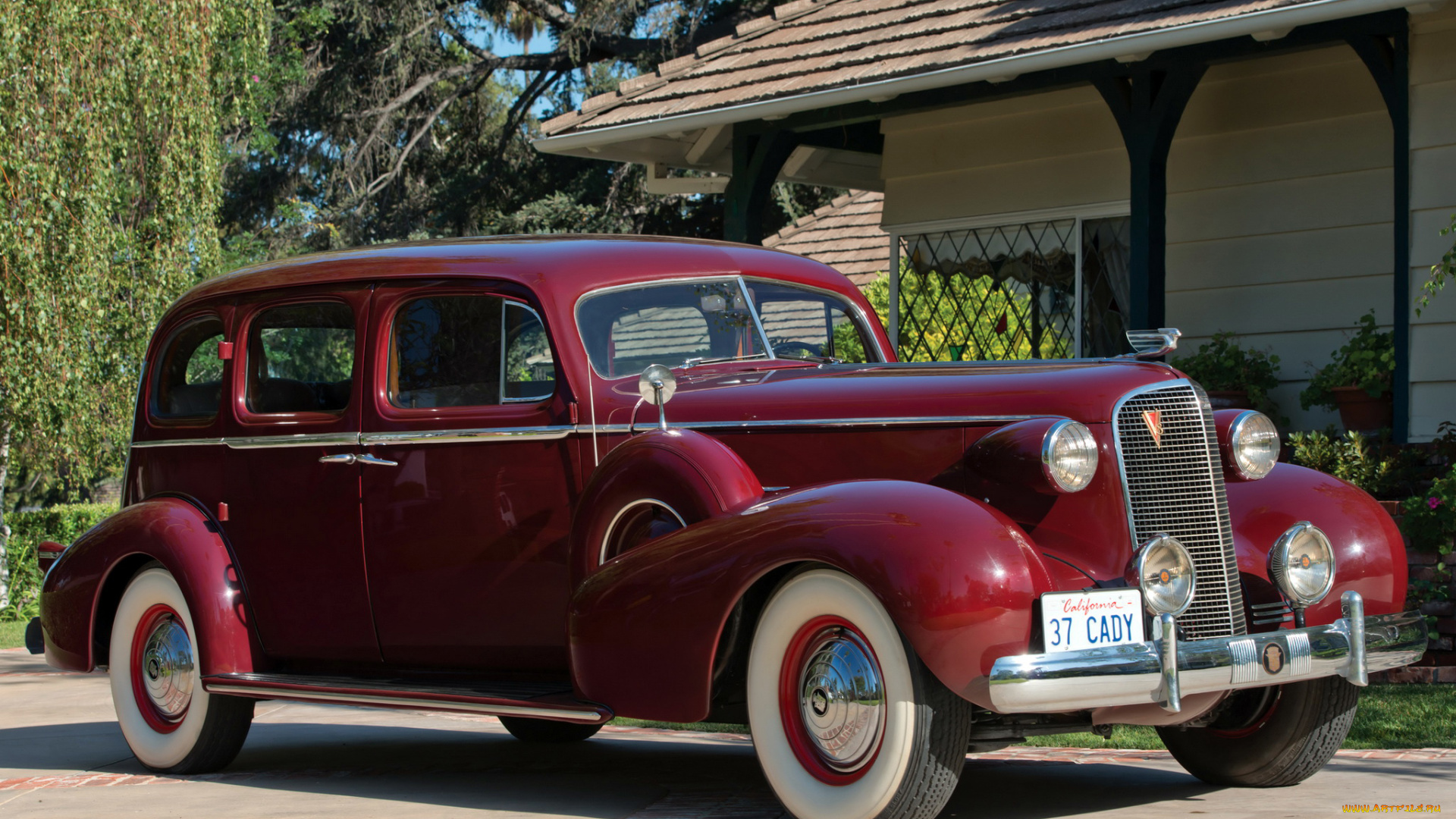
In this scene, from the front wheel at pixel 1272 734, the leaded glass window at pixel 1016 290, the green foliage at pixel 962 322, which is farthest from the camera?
the green foliage at pixel 962 322

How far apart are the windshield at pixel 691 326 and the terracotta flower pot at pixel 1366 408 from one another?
398cm

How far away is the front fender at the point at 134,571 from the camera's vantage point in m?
5.88

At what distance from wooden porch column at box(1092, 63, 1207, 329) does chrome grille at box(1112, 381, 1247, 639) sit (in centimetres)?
461

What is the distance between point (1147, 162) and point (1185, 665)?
5486mm

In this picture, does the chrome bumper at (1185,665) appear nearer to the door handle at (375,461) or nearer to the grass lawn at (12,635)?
the door handle at (375,461)

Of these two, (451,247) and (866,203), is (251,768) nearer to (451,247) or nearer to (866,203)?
(451,247)

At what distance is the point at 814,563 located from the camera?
4285 mm

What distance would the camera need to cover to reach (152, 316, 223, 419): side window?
21.1 feet

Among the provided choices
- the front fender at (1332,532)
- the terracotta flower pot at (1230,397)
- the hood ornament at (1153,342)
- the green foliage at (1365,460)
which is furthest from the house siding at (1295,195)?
the hood ornament at (1153,342)

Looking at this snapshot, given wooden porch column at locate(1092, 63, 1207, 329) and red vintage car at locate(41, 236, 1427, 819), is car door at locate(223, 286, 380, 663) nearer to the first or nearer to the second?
red vintage car at locate(41, 236, 1427, 819)

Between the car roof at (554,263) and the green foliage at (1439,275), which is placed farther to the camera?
the green foliage at (1439,275)

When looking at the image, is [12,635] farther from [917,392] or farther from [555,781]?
[917,392]

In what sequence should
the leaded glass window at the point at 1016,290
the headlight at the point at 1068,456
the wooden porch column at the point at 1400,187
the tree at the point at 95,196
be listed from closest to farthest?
the headlight at the point at 1068,456
the wooden porch column at the point at 1400,187
the leaded glass window at the point at 1016,290
the tree at the point at 95,196

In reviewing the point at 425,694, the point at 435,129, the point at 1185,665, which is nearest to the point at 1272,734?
the point at 1185,665
